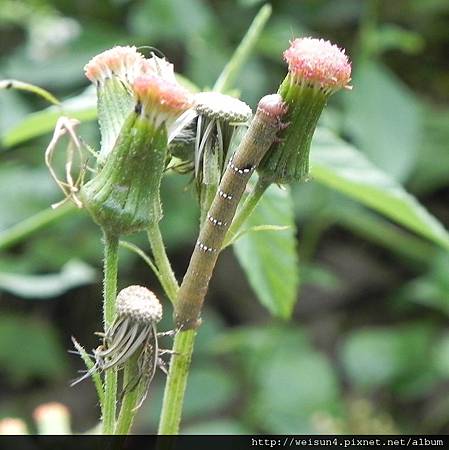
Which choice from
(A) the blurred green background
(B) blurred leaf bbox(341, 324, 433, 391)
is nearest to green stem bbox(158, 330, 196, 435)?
(A) the blurred green background

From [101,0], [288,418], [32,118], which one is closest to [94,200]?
[32,118]

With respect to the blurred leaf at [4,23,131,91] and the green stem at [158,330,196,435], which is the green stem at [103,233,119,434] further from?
the blurred leaf at [4,23,131,91]

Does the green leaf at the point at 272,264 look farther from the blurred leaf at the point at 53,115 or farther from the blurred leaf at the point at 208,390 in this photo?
the blurred leaf at the point at 208,390

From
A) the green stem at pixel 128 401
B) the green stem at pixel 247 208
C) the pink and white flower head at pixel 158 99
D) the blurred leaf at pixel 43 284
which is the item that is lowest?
the green stem at pixel 128 401

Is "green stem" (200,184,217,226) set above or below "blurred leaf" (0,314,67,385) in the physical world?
below

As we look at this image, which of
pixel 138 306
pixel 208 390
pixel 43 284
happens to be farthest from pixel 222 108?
pixel 208 390

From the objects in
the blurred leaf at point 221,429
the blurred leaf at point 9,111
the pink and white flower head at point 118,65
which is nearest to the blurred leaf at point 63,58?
the blurred leaf at point 9,111

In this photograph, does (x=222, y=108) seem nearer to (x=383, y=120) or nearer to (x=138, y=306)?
(x=138, y=306)
